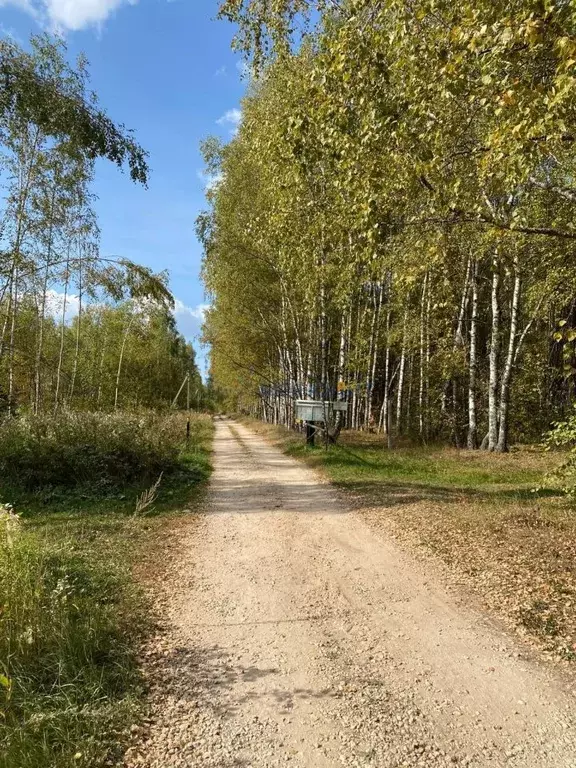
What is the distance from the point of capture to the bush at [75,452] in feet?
30.7

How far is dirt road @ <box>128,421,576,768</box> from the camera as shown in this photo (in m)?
2.76

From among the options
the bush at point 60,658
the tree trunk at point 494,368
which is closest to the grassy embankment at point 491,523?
the tree trunk at point 494,368

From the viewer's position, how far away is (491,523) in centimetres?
701

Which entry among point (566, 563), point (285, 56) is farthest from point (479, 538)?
point (285, 56)

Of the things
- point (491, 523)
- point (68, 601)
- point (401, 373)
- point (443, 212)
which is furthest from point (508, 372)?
point (68, 601)

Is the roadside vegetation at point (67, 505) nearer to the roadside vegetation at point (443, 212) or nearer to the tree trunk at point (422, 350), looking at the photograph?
the roadside vegetation at point (443, 212)

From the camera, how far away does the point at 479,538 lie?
21.1 ft

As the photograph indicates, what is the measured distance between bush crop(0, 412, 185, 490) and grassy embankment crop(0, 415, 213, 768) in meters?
0.03

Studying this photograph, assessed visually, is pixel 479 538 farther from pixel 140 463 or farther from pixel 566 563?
pixel 140 463

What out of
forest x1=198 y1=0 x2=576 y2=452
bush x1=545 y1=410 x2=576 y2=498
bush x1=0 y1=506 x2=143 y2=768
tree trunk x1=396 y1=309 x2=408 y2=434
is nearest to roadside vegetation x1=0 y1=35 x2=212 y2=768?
bush x1=0 y1=506 x2=143 y2=768

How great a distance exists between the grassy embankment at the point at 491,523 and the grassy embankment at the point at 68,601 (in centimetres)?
324

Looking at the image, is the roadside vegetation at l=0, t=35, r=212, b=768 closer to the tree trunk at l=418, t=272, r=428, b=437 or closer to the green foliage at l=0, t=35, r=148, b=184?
the green foliage at l=0, t=35, r=148, b=184

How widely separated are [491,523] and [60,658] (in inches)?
226

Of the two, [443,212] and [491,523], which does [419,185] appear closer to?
[443,212]
